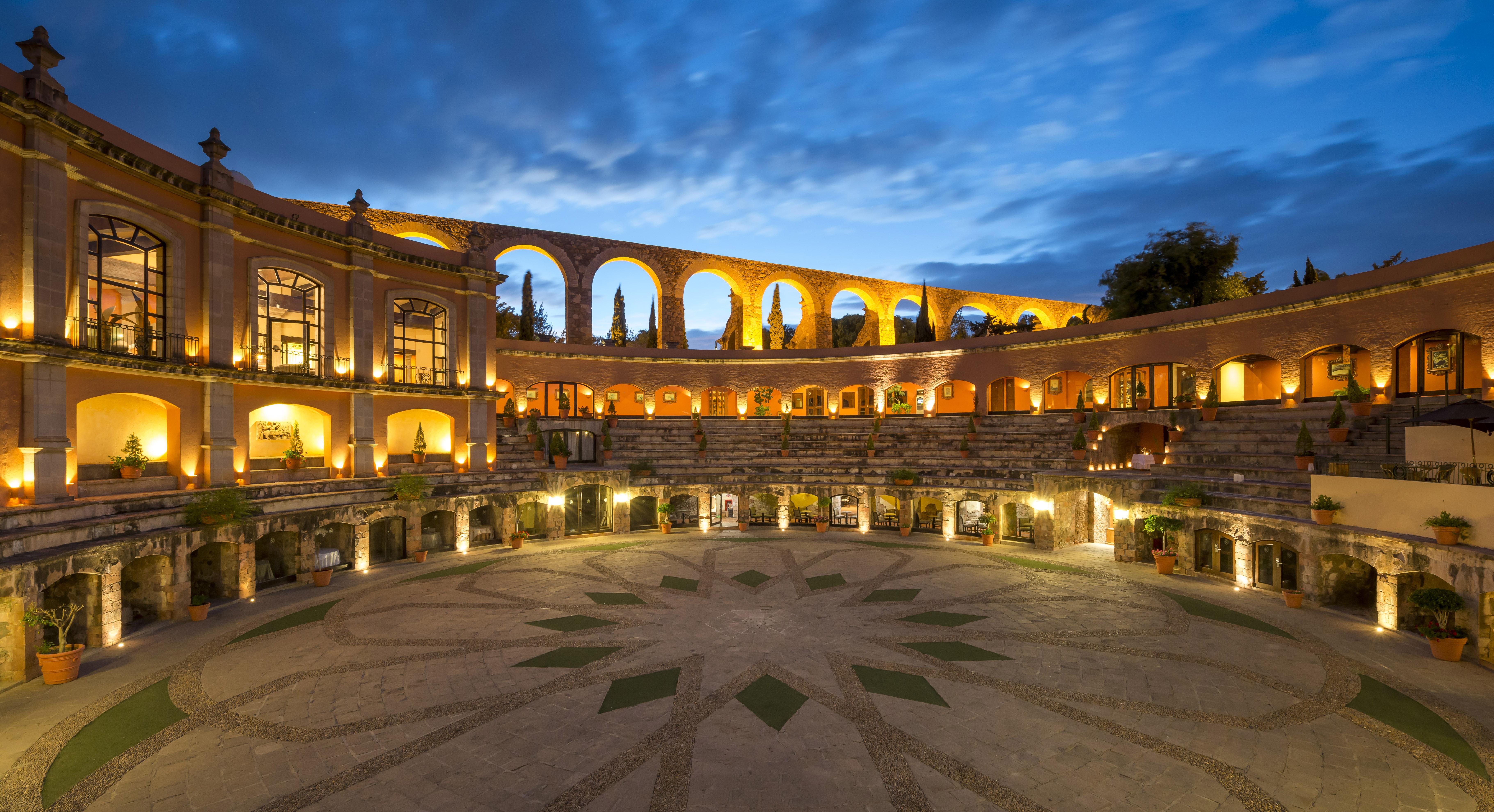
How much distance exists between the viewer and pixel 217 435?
56.2ft

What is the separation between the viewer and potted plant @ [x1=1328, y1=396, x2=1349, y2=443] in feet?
58.9

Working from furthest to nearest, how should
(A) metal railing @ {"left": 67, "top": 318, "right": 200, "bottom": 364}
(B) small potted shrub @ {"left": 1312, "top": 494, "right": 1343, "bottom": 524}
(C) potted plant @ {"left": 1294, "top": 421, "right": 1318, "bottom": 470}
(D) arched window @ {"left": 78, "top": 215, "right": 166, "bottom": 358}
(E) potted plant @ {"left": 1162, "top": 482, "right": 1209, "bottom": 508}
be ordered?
(C) potted plant @ {"left": 1294, "top": 421, "right": 1318, "bottom": 470} < (E) potted plant @ {"left": 1162, "top": 482, "right": 1209, "bottom": 508} < (D) arched window @ {"left": 78, "top": 215, "right": 166, "bottom": 358} < (A) metal railing @ {"left": 67, "top": 318, "right": 200, "bottom": 364} < (B) small potted shrub @ {"left": 1312, "top": 494, "right": 1343, "bottom": 524}

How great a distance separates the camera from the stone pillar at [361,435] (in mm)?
21219

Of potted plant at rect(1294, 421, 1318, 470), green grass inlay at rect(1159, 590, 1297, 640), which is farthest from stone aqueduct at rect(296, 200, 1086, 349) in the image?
green grass inlay at rect(1159, 590, 1297, 640)

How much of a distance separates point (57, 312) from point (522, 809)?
1659 centimetres

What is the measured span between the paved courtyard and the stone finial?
12329 mm

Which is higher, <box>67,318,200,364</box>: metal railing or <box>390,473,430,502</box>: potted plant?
<box>67,318,200,364</box>: metal railing

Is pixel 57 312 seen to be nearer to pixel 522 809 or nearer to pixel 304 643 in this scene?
pixel 304 643

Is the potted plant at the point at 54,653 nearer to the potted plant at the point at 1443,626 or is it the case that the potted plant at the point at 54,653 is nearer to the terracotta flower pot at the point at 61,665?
the terracotta flower pot at the point at 61,665

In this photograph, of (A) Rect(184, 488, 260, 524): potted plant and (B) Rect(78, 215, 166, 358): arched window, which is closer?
(A) Rect(184, 488, 260, 524): potted plant

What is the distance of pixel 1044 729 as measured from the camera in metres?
8.08

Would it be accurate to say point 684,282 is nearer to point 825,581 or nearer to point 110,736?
point 825,581

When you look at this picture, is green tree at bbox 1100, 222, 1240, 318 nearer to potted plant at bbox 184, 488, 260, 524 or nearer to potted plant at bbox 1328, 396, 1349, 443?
potted plant at bbox 1328, 396, 1349, 443

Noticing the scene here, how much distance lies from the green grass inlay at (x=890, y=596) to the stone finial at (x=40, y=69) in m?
21.9
